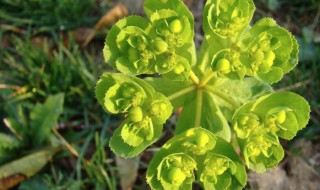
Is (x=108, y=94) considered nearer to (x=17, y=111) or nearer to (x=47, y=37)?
(x=17, y=111)

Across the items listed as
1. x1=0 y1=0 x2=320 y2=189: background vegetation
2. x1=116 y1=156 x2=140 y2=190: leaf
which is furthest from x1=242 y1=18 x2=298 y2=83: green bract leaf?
x1=116 y1=156 x2=140 y2=190: leaf

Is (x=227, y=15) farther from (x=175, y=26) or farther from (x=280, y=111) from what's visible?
(x=280, y=111)

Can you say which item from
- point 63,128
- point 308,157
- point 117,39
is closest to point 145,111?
point 117,39

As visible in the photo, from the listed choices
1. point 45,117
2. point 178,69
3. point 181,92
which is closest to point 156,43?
point 178,69

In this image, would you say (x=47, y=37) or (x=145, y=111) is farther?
(x=47, y=37)

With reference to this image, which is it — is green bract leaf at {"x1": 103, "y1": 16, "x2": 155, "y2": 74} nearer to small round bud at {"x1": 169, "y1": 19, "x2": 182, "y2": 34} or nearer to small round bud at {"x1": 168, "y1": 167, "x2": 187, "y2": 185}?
small round bud at {"x1": 169, "y1": 19, "x2": 182, "y2": 34}

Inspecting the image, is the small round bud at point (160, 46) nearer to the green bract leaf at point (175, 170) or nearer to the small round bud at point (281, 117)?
the green bract leaf at point (175, 170)
